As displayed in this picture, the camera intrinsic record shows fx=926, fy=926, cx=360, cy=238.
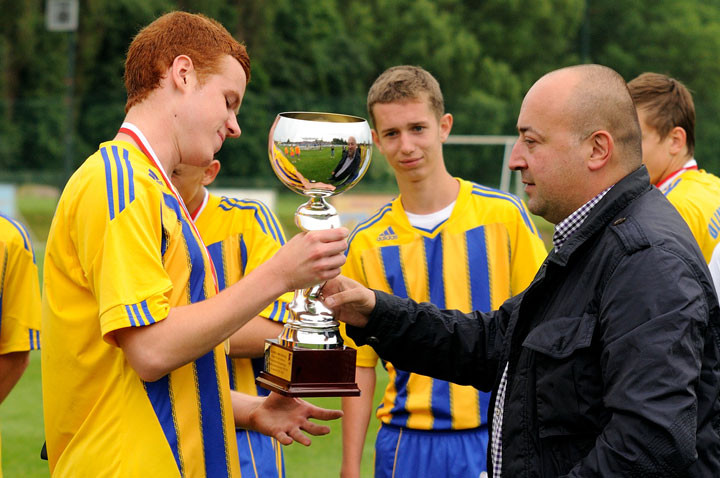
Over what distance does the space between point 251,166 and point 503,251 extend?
21616 millimetres

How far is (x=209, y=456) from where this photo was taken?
2391 mm

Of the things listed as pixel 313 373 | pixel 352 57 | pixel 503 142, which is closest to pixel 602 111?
pixel 313 373

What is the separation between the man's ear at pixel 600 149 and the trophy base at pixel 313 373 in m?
0.84

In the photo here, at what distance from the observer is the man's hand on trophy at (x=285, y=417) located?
274 centimetres

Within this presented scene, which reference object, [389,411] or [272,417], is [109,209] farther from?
[389,411]

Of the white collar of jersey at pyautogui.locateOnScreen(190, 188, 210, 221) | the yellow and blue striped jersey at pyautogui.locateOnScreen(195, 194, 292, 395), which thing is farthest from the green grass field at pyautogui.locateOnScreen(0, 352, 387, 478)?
the white collar of jersey at pyautogui.locateOnScreen(190, 188, 210, 221)

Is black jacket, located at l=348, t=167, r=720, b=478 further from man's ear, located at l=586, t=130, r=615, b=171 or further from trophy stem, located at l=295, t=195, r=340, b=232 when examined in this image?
trophy stem, located at l=295, t=195, r=340, b=232

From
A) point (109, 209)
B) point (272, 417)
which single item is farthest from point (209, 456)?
point (109, 209)

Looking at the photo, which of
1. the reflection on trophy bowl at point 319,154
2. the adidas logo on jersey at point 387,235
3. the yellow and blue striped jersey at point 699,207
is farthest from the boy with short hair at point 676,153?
the reflection on trophy bowl at point 319,154

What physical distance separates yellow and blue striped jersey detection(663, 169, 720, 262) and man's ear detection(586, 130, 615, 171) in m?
2.10

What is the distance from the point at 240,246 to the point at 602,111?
1.54 metres

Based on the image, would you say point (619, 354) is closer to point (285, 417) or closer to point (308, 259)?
point (308, 259)

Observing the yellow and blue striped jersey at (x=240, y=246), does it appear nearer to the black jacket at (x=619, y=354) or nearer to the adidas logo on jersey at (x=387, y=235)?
the adidas logo on jersey at (x=387, y=235)

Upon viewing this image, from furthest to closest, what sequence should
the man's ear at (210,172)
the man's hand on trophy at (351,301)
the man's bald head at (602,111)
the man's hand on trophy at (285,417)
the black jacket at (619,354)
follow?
the man's ear at (210,172), the man's hand on trophy at (351,301), the man's hand on trophy at (285,417), the man's bald head at (602,111), the black jacket at (619,354)
